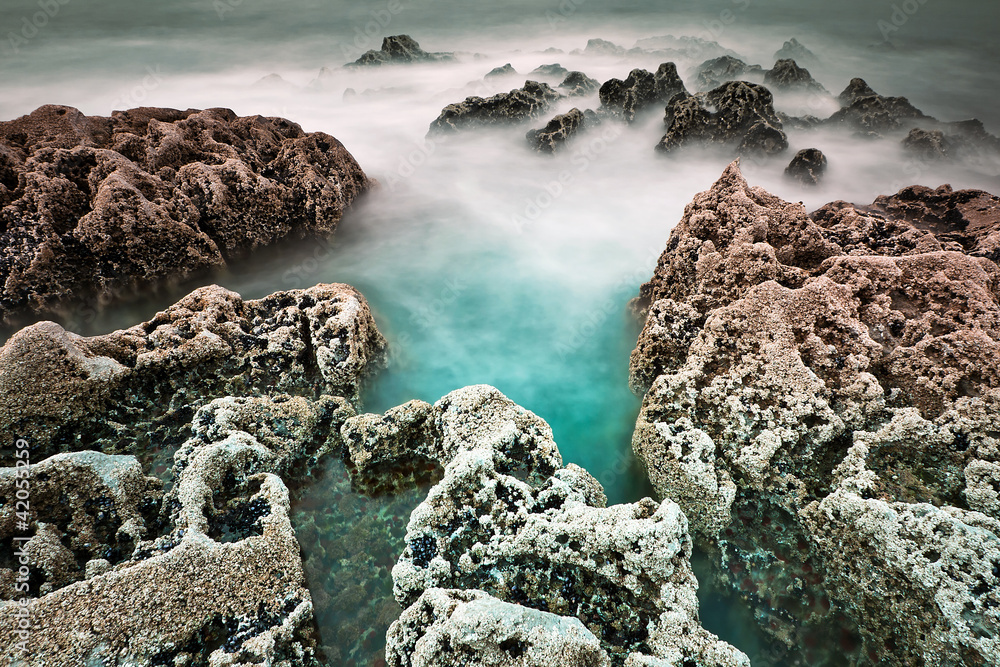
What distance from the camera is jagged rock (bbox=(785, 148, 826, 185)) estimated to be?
13633 millimetres

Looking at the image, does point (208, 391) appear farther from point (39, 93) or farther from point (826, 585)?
point (39, 93)

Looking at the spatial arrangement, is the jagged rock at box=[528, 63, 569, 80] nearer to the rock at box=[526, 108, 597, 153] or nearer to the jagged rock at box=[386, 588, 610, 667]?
the rock at box=[526, 108, 597, 153]

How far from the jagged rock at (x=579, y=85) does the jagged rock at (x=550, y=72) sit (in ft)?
20.9

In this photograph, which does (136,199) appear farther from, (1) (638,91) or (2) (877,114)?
(2) (877,114)

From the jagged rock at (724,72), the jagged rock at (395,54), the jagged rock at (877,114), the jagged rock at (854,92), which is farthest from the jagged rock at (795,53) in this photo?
the jagged rock at (395,54)

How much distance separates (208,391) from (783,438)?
21.6ft

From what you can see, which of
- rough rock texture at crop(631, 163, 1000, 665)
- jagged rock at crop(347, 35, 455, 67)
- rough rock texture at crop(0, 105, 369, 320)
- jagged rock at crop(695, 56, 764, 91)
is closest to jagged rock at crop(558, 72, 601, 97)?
jagged rock at crop(695, 56, 764, 91)

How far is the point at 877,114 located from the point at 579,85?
12832 millimetres

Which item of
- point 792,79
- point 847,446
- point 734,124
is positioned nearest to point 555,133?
point 734,124

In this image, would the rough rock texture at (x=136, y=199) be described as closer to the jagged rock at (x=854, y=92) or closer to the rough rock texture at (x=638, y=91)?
the rough rock texture at (x=638, y=91)

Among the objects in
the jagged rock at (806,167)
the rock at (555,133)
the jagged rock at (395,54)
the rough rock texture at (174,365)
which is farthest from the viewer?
the jagged rock at (395,54)

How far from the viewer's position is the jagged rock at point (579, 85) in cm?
2203

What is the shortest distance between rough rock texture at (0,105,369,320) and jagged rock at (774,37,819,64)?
1396 inches

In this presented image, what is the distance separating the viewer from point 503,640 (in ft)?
9.62
